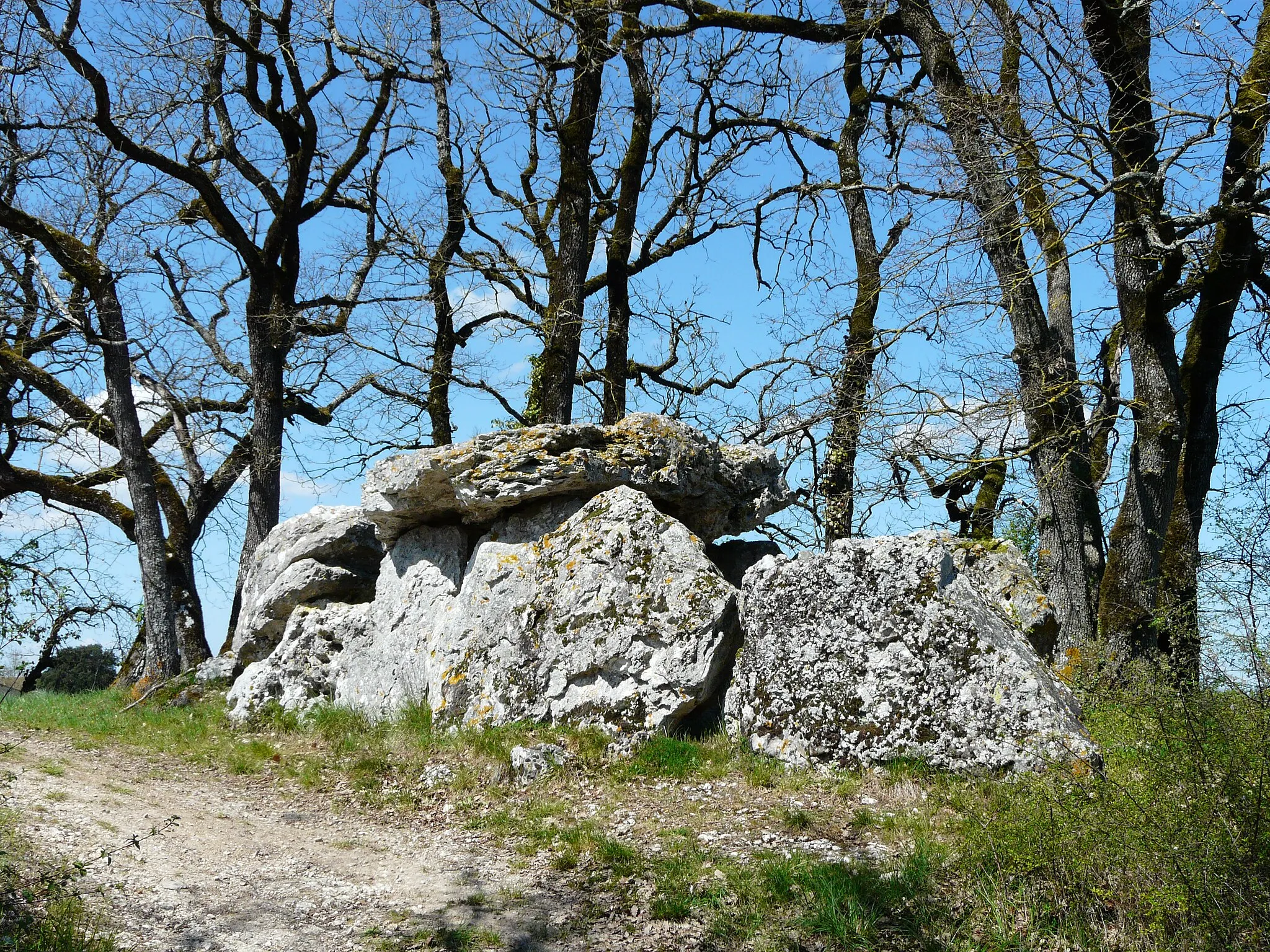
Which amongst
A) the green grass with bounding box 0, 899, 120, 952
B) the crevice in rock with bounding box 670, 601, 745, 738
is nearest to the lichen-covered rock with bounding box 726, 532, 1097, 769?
the crevice in rock with bounding box 670, 601, 745, 738

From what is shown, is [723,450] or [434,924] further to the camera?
[723,450]

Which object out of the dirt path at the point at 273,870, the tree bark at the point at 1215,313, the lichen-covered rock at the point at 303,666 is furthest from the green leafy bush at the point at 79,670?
the tree bark at the point at 1215,313

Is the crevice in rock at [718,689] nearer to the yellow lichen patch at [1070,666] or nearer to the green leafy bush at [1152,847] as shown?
the green leafy bush at [1152,847]

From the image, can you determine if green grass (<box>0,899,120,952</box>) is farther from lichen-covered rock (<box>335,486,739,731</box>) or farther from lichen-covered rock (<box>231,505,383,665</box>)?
lichen-covered rock (<box>231,505,383,665</box>)

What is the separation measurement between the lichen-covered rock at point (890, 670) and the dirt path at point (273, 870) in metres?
2.44

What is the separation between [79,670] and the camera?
66.8 ft

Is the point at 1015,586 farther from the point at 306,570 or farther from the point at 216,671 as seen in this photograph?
the point at 216,671

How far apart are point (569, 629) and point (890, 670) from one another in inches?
108

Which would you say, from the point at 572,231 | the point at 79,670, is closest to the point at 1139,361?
the point at 572,231

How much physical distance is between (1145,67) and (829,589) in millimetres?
6727

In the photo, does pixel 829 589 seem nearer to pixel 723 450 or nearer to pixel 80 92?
pixel 723 450

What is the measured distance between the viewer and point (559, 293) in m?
13.0

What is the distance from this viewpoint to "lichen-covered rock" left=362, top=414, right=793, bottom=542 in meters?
8.98

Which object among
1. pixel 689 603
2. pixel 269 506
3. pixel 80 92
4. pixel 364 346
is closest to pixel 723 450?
pixel 689 603
